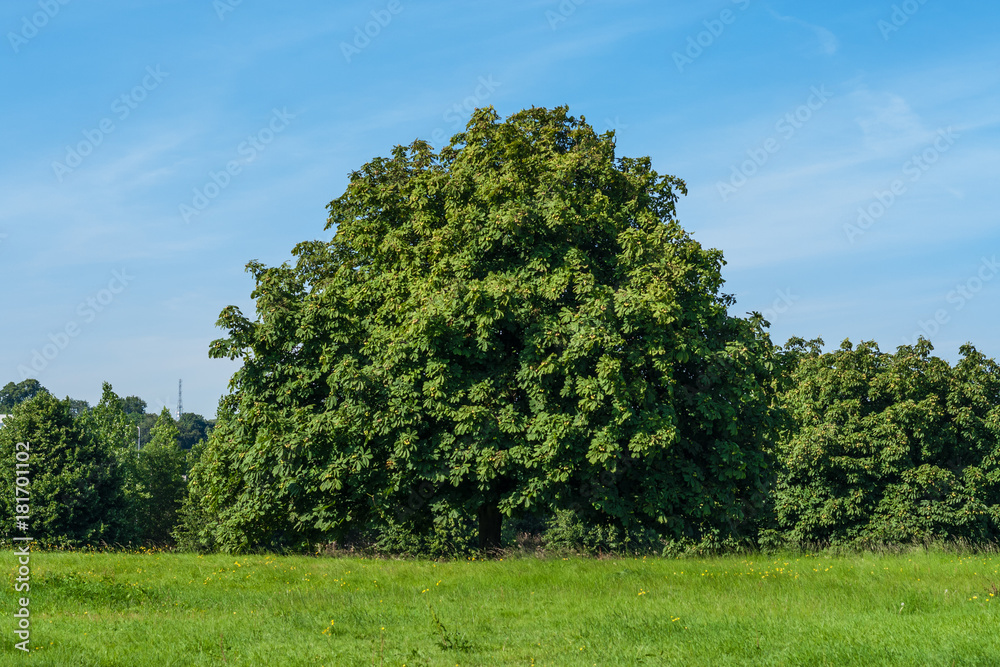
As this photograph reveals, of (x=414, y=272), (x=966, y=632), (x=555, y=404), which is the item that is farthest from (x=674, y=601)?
(x=414, y=272)

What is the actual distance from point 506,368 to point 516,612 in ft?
28.6

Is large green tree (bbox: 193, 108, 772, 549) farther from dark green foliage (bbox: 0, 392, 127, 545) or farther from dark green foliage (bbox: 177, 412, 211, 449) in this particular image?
dark green foliage (bbox: 177, 412, 211, 449)

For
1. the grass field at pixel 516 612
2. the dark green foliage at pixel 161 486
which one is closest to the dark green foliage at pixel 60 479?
the dark green foliage at pixel 161 486

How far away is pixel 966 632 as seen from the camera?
443 inches

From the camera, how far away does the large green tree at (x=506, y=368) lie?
2012 cm

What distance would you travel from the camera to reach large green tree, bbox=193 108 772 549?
2012 centimetres

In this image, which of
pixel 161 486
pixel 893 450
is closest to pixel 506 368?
pixel 893 450

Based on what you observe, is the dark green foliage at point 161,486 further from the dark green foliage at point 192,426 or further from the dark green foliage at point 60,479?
the dark green foliage at point 192,426

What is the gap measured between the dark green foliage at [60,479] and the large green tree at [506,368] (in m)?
23.7

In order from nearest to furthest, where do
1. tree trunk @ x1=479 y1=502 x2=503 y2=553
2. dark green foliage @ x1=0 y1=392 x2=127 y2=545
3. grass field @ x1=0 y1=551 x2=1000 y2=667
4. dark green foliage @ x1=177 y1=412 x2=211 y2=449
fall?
grass field @ x1=0 y1=551 x2=1000 y2=667, tree trunk @ x1=479 y1=502 x2=503 y2=553, dark green foliage @ x1=0 y1=392 x2=127 y2=545, dark green foliage @ x1=177 y1=412 x2=211 y2=449

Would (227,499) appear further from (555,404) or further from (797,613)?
(797,613)

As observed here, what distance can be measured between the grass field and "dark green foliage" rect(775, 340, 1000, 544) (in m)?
16.2

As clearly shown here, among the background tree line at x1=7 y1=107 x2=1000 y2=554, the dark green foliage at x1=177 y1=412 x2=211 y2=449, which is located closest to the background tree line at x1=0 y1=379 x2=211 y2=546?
the background tree line at x1=7 y1=107 x2=1000 y2=554

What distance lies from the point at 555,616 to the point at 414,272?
40.1ft
